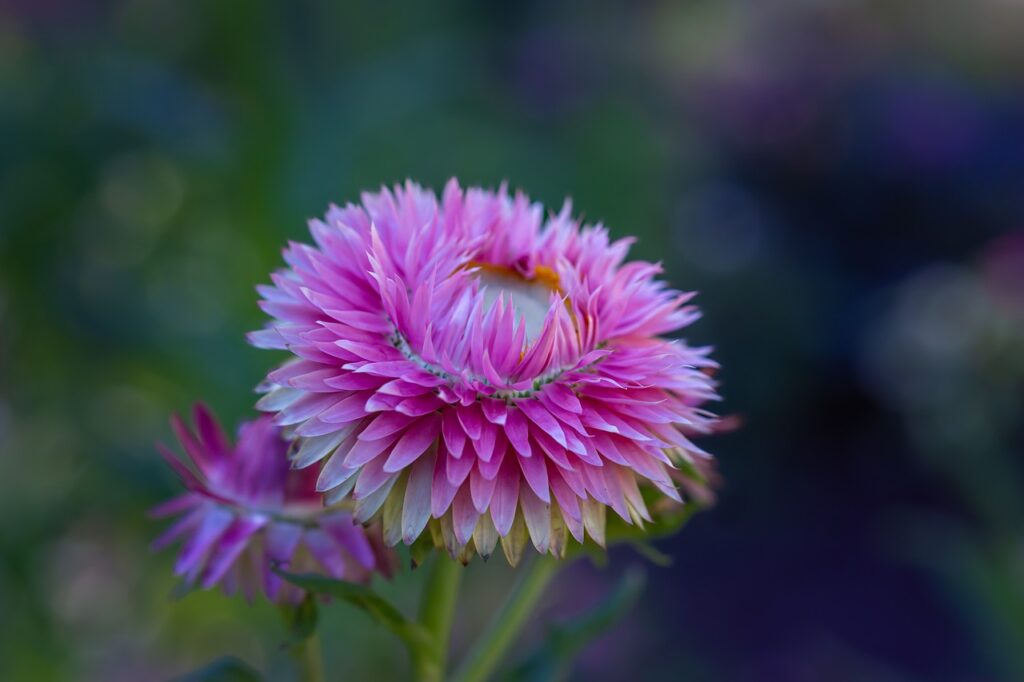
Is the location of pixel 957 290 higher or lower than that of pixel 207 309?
higher

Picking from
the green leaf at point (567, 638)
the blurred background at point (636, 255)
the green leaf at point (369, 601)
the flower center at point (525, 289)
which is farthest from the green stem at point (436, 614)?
the blurred background at point (636, 255)

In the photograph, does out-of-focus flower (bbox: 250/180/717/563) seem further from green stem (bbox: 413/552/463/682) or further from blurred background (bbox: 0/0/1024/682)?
blurred background (bbox: 0/0/1024/682)

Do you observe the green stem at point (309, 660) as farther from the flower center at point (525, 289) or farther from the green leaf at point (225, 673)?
the flower center at point (525, 289)

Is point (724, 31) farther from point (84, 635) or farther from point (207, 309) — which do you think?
point (84, 635)

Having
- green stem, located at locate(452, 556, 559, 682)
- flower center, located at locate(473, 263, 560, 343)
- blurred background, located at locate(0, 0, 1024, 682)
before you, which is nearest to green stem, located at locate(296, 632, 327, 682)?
green stem, located at locate(452, 556, 559, 682)

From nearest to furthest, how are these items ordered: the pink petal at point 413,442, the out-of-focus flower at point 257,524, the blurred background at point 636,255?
the pink petal at point 413,442
the out-of-focus flower at point 257,524
the blurred background at point 636,255

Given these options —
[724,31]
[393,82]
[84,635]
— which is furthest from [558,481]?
[724,31]
